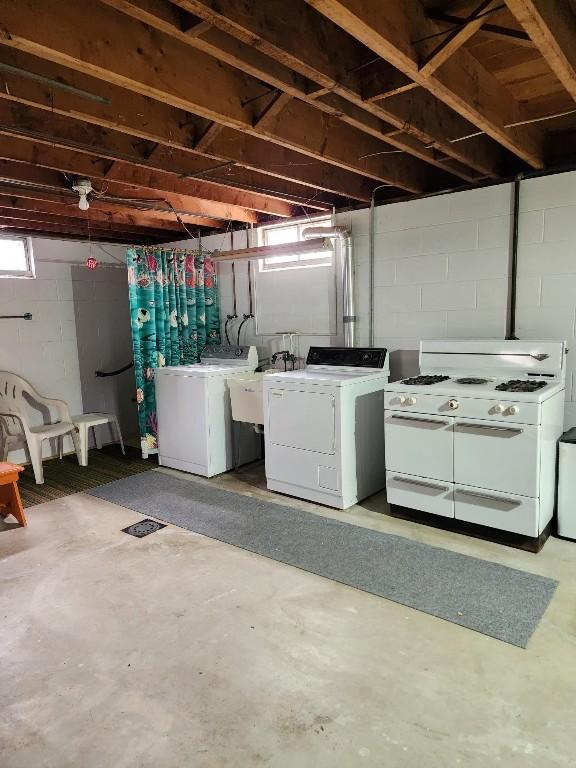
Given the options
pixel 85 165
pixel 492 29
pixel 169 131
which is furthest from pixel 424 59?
pixel 85 165

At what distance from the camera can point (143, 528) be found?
11.1 feet

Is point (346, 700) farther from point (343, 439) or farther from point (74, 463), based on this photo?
point (74, 463)

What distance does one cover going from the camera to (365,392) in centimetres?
364

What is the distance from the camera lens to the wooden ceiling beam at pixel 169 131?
2.10m

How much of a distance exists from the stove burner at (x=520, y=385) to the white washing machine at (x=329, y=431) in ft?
3.08

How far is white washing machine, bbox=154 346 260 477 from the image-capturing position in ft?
13.8

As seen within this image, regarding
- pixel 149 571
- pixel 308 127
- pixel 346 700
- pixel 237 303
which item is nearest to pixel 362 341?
pixel 237 303

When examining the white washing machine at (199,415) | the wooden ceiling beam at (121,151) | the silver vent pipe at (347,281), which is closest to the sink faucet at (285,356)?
the white washing machine at (199,415)

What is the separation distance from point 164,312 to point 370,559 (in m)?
2.99

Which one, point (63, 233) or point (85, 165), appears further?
point (63, 233)

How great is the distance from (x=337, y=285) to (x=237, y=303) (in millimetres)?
1226

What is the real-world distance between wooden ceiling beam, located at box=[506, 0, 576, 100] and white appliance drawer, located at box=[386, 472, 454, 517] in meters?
2.19

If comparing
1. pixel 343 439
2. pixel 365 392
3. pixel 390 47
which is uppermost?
pixel 390 47

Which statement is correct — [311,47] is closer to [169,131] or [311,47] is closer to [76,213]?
[169,131]
